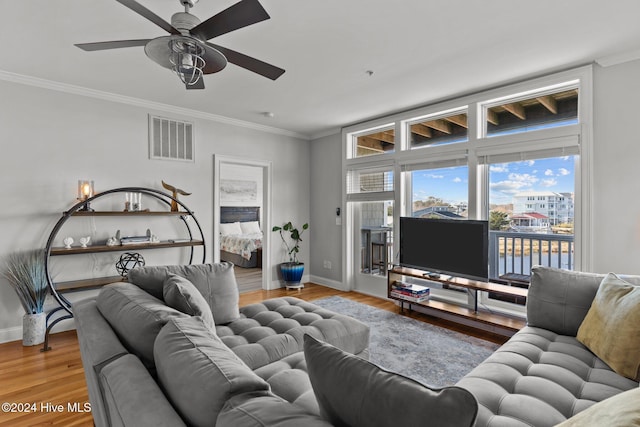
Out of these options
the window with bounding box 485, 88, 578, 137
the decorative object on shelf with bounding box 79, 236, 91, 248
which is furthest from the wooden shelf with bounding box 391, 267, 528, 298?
the decorative object on shelf with bounding box 79, 236, 91, 248

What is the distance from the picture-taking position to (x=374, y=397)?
0.76m

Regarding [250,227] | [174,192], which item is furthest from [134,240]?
[250,227]

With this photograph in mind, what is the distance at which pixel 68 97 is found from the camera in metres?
3.52

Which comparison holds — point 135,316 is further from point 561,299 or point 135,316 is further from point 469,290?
point 469,290

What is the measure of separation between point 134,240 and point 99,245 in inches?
14.8

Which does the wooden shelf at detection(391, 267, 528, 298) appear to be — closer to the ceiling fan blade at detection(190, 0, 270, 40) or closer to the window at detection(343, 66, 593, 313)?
the window at detection(343, 66, 593, 313)

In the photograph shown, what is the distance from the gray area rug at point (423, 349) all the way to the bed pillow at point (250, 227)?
4.99 metres

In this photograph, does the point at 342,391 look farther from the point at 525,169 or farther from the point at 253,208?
the point at 253,208

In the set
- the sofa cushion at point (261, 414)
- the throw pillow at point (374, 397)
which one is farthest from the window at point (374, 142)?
the sofa cushion at point (261, 414)

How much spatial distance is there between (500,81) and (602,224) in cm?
169

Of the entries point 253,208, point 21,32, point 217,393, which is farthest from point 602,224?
point 253,208

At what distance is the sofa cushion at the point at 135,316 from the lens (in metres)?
1.30

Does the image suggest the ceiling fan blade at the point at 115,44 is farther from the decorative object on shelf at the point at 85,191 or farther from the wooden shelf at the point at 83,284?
the wooden shelf at the point at 83,284

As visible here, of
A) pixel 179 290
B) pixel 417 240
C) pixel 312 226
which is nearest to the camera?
pixel 179 290
